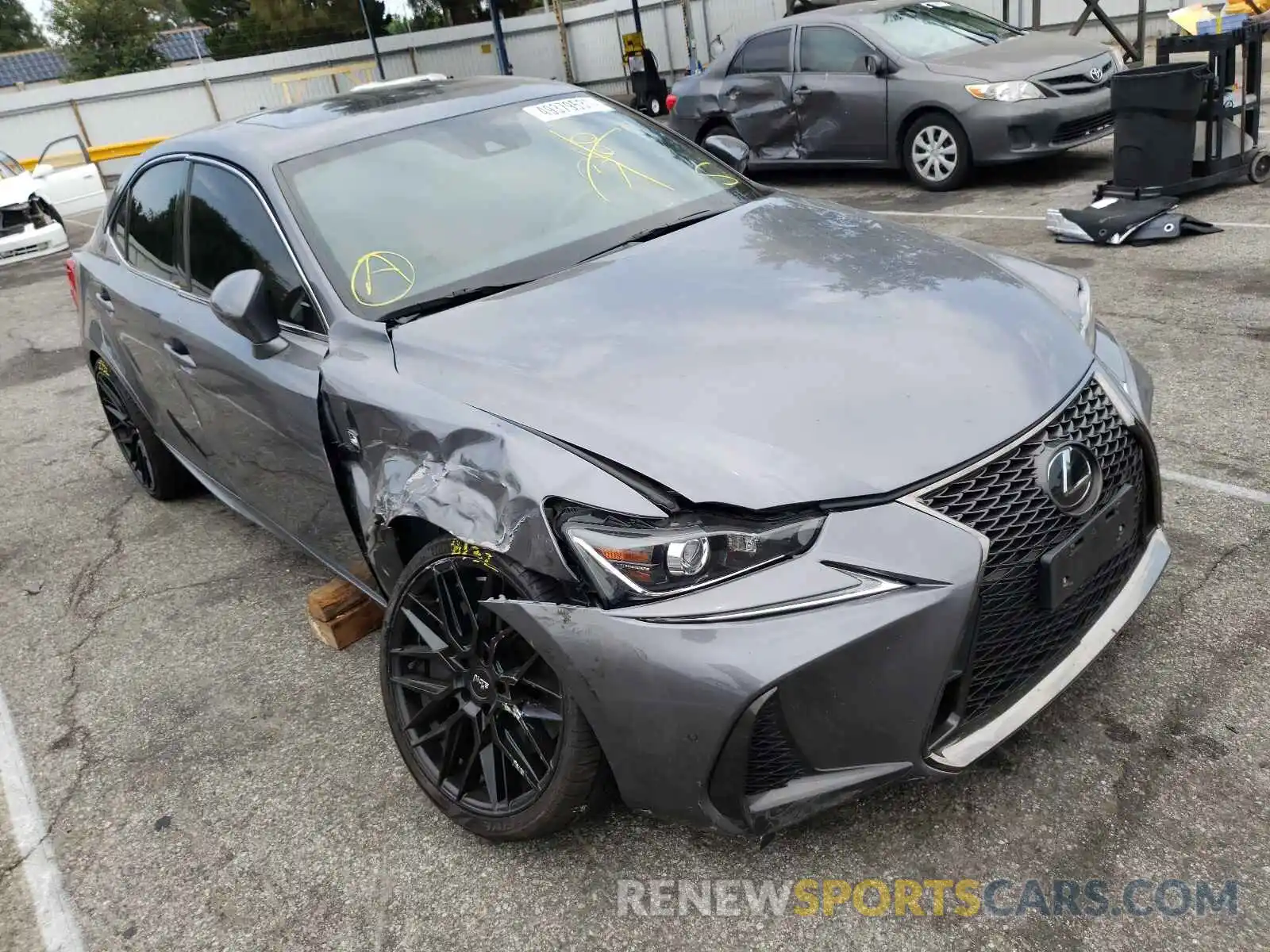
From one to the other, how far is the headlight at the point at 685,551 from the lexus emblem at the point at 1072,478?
1.73ft

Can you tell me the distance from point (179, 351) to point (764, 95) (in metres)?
7.83

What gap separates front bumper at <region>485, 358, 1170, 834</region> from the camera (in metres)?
2.02

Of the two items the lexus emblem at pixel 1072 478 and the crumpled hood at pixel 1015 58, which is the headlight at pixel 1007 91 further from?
the lexus emblem at pixel 1072 478

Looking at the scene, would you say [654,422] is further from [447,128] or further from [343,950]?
[447,128]

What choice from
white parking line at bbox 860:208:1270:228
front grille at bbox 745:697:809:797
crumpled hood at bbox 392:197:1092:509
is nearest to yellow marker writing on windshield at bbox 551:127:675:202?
crumpled hood at bbox 392:197:1092:509

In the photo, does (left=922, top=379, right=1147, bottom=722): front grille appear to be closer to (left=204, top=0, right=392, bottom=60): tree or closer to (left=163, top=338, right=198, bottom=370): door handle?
(left=163, top=338, right=198, bottom=370): door handle

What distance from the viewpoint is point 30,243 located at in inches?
546

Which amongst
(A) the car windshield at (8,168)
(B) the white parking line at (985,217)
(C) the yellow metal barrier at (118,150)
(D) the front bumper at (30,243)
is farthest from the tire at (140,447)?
(C) the yellow metal barrier at (118,150)

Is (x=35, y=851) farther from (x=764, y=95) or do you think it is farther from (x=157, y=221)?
(x=764, y=95)

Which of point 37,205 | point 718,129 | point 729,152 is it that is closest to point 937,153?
point 718,129

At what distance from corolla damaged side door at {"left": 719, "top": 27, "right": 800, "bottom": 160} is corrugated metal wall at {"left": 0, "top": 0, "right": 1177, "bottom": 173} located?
13932 millimetres

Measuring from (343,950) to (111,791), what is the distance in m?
1.12

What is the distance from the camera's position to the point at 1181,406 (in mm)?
4336

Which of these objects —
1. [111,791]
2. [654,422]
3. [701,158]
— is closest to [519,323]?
[654,422]
